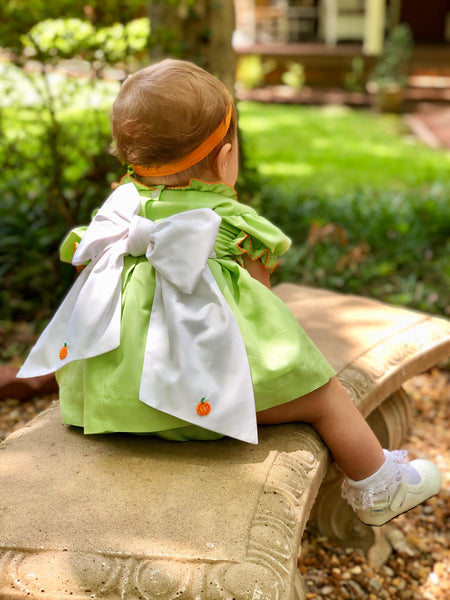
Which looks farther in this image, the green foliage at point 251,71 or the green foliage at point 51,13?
the green foliage at point 251,71

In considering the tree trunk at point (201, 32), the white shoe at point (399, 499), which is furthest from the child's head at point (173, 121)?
the tree trunk at point (201, 32)

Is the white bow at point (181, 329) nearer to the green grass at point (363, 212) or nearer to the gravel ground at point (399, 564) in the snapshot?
the gravel ground at point (399, 564)

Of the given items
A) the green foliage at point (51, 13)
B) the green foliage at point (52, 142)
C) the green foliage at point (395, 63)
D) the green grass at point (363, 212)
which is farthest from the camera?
the green foliage at point (395, 63)

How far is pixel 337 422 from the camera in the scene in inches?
73.5

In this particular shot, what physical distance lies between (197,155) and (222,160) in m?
0.08

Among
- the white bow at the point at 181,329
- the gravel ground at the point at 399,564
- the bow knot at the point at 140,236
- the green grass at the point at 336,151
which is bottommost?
the green grass at the point at 336,151

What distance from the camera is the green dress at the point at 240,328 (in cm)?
175

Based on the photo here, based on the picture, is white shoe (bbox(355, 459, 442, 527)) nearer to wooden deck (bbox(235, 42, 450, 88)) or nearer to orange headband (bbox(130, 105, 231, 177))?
orange headband (bbox(130, 105, 231, 177))

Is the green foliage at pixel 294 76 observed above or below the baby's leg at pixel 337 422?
below

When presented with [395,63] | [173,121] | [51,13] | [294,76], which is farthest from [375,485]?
[294,76]

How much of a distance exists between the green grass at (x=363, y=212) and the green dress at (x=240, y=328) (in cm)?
234

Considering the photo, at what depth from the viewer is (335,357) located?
2.32 meters

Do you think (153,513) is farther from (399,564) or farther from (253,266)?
(399,564)

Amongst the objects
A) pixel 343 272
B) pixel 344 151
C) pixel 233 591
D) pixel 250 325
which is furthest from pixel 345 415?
pixel 344 151
